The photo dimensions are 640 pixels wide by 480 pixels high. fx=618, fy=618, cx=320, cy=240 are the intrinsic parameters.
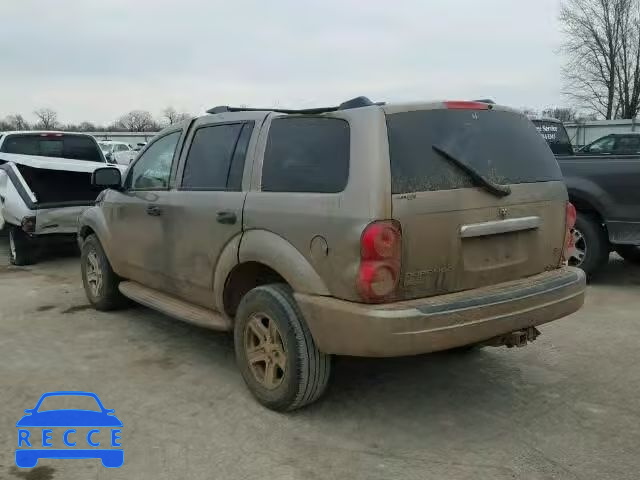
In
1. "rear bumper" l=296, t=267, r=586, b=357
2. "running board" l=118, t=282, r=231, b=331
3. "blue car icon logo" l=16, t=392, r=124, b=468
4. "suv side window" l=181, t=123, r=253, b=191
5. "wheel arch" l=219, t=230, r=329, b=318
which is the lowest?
"blue car icon logo" l=16, t=392, r=124, b=468

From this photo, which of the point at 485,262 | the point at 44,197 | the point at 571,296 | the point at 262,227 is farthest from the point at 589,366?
the point at 44,197

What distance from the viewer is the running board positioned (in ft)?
14.1

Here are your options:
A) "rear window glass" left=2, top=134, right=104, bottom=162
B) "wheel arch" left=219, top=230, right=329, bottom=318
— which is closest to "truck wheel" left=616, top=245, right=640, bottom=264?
"wheel arch" left=219, top=230, right=329, bottom=318

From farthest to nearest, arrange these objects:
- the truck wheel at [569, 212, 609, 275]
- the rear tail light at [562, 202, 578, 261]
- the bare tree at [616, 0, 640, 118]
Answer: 1. the bare tree at [616, 0, 640, 118]
2. the truck wheel at [569, 212, 609, 275]
3. the rear tail light at [562, 202, 578, 261]

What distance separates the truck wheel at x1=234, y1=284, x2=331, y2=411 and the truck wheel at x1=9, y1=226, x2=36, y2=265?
19.9 feet

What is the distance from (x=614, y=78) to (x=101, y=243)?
41.8 metres

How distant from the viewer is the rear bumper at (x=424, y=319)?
319 centimetres

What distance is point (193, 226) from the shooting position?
4.41 metres

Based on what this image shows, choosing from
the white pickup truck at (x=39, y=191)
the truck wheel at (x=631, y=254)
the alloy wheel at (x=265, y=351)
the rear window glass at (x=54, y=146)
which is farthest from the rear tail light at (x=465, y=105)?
the rear window glass at (x=54, y=146)

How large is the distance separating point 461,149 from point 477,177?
0.19 m

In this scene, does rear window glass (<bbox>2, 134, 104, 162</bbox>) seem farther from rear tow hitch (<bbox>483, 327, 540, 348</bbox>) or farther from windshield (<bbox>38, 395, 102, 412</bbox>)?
rear tow hitch (<bbox>483, 327, 540, 348</bbox>)

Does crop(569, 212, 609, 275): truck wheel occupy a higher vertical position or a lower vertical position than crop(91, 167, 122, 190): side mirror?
lower

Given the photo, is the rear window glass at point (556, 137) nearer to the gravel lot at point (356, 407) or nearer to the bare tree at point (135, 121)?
the gravel lot at point (356, 407)

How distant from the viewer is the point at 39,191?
9.28 meters
